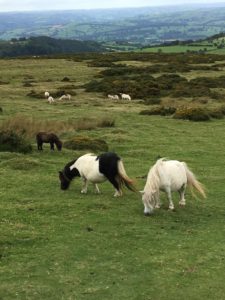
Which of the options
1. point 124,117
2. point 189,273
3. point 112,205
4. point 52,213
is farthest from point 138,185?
point 124,117

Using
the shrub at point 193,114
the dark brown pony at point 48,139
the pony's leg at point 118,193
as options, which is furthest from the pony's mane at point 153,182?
the shrub at point 193,114

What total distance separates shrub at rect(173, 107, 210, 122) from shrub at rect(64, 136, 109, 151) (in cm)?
1104

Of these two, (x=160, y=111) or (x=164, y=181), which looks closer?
(x=164, y=181)

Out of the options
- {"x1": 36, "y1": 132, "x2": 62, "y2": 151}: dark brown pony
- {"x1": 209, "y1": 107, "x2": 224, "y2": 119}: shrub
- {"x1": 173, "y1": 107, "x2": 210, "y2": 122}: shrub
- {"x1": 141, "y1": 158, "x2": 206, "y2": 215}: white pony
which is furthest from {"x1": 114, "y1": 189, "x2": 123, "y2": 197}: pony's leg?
{"x1": 209, "y1": 107, "x2": 224, "y2": 119}: shrub

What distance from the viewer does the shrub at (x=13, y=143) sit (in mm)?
24469

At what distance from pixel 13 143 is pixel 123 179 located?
9463 mm

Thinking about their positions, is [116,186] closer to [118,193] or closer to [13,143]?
[118,193]

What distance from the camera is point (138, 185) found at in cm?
1892

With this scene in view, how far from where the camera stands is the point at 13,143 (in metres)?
24.6

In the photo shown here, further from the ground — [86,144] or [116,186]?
[116,186]

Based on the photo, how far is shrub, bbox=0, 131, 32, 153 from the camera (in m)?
24.5

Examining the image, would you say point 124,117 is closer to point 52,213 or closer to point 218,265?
point 52,213

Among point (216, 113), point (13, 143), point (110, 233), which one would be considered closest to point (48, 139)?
point (13, 143)

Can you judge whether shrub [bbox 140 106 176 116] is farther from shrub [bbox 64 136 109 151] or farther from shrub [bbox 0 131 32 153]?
shrub [bbox 0 131 32 153]
